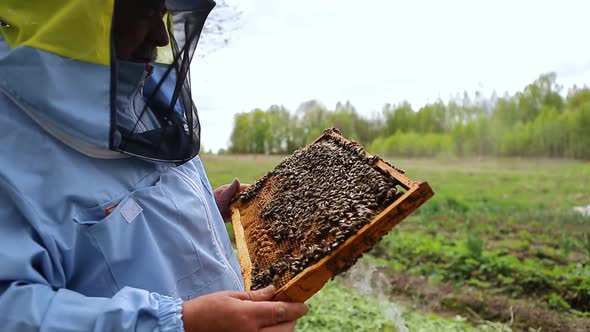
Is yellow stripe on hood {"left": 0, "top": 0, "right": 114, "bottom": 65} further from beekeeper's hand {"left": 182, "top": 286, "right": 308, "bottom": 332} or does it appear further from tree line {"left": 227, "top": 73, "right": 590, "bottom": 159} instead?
tree line {"left": 227, "top": 73, "right": 590, "bottom": 159}

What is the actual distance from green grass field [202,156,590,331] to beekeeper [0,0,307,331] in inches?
94.6

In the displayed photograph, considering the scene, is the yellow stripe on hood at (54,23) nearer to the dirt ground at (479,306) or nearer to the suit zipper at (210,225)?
the suit zipper at (210,225)

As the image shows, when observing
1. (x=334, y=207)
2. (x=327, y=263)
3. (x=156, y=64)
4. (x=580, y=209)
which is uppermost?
(x=156, y=64)

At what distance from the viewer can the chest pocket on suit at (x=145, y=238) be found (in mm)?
1525

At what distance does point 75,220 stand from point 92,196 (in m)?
0.11

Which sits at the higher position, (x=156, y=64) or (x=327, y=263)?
(x=156, y=64)

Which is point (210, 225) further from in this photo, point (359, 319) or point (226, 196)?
point (359, 319)

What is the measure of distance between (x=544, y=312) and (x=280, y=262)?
18.1ft

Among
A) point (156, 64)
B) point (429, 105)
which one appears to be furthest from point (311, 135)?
point (156, 64)

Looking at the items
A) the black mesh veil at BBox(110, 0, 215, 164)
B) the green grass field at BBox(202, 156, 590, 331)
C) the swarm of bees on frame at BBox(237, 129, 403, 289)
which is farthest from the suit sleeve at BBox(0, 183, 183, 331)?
the green grass field at BBox(202, 156, 590, 331)

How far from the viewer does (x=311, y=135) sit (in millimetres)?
9547

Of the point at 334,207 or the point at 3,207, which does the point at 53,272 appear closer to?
the point at 3,207

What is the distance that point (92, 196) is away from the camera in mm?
1541

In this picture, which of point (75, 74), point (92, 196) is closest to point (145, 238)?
point (92, 196)
